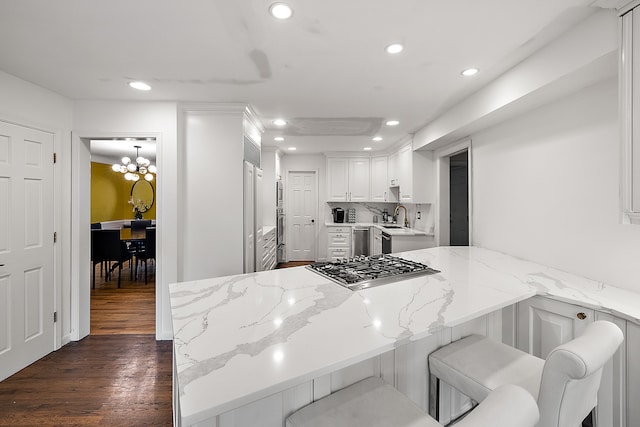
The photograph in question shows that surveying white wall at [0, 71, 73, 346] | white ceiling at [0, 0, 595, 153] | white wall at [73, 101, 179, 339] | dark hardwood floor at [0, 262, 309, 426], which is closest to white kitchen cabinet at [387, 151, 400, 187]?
white ceiling at [0, 0, 595, 153]

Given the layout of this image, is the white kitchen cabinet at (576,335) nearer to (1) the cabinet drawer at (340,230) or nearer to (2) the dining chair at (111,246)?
(1) the cabinet drawer at (340,230)

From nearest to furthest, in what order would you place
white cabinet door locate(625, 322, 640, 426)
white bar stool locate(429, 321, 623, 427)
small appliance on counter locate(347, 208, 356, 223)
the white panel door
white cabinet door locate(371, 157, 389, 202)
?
white bar stool locate(429, 321, 623, 427) → white cabinet door locate(625, 322, 640, 426) → the white panel door → white cabinet door locate(371, 157, 389, 202) → small appliance on counter locate(347, 208, 356, 223)

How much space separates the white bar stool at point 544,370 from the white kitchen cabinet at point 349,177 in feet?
14.7

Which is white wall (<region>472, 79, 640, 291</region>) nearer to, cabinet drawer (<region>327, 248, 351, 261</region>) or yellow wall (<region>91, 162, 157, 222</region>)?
cabinet drawer (<region>327, 248, 351, 261</region>)

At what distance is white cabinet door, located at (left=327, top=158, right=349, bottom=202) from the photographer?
5812 mm

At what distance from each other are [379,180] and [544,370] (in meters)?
4.96

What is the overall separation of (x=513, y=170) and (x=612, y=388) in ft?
5.76

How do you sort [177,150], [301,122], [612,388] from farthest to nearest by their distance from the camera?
[301,122], [177,150], [612,388]

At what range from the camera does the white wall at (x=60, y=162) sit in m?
2.42

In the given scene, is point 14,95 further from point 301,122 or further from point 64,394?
point 301,122

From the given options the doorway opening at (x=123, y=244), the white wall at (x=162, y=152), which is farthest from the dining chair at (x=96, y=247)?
the white wall at (x=162, y=152)

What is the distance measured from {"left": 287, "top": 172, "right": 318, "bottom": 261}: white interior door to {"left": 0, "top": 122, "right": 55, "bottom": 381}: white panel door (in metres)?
4.02

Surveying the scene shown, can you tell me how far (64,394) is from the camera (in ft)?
6.66

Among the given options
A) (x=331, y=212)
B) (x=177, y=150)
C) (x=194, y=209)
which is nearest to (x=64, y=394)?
(x=194, y=209)
